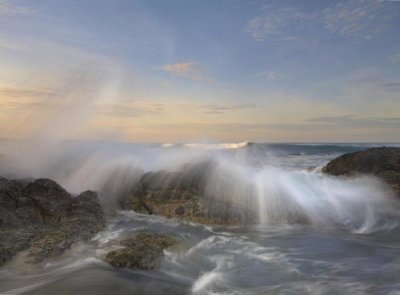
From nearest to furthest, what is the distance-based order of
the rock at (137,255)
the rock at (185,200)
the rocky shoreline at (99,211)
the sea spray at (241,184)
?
the rock at (137,255) < the rocky shoreline at (99,211) < the rock at (185,200) < the sea spray at (241,184)

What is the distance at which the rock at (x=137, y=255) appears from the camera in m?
4.49

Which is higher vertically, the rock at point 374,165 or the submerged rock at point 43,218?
the rock at point 374,165

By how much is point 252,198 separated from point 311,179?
2727 millimetres

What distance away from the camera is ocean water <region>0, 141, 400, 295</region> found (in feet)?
13.7

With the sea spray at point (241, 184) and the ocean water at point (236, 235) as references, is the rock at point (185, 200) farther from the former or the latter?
the ocean water at point (236, 235)

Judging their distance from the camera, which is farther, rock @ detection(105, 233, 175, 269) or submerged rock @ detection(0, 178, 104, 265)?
submerged rock @ detection(0, 178, 104, 265)

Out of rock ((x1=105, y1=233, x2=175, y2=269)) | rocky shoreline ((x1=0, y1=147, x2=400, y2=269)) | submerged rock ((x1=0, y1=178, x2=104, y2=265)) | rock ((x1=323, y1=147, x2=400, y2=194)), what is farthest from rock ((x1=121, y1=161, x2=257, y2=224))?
rock ((x1=323, y1=147, x2=400, y2=194))

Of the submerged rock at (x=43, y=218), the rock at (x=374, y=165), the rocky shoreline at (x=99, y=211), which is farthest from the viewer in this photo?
the rock at (x=374, y=165)

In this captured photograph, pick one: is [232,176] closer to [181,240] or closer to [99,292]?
[181,240]

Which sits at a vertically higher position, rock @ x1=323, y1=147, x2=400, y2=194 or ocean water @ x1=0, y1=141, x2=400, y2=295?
rock @ x1=323, y1=147, x2=400, y2=194

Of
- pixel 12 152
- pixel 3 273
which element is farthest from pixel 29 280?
pixel 12 152

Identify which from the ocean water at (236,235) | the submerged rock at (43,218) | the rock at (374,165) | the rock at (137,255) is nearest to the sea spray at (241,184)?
the ocean water at (236,235)

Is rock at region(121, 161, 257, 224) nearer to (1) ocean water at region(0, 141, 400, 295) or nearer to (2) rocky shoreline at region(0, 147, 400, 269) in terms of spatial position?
(2) rocky shoreline at region(0, 147, 400, 269)

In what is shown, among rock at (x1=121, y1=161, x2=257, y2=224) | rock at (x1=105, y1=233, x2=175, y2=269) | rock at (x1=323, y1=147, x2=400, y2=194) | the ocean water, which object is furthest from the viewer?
rock at (x1=323, y1=147, x2=400, y2=194)
